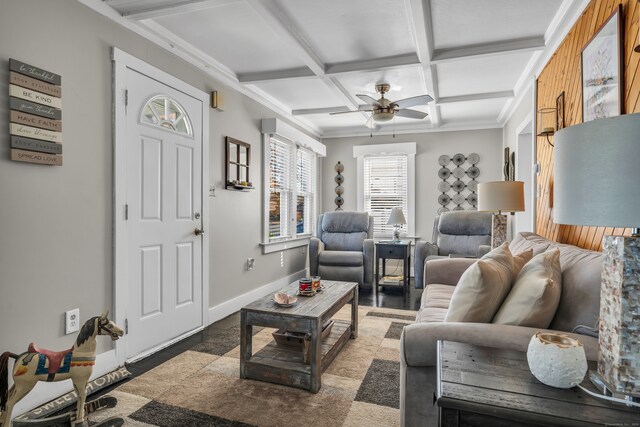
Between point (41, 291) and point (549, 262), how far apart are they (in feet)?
8.43

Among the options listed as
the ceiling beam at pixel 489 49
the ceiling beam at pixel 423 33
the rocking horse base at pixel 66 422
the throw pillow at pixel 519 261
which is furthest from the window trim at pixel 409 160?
the rocking horse base at pixel 66 422

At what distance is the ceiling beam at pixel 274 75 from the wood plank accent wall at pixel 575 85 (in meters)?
2.06

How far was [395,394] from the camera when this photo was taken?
2.18 m

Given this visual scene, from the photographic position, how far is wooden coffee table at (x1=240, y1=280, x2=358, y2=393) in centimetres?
221

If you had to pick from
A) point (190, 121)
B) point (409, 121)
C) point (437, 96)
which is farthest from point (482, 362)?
point (409, 121)

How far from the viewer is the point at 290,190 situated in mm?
5359

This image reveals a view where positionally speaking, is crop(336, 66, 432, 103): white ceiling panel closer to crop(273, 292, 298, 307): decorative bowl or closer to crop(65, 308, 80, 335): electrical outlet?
crop(273, 292, 298, 307): decorative bowl

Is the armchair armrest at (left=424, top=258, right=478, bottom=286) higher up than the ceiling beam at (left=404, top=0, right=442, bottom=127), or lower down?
lower down

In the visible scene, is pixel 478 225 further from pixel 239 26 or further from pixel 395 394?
pixel 239 26

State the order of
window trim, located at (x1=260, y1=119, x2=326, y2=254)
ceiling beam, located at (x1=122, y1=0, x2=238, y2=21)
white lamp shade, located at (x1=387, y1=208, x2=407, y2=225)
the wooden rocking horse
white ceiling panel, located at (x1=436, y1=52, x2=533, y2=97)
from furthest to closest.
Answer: white lamp shade, located at (x1=387, y1=208, x2=407, y2=225) → window trim, located at (x1=260, y1=119, x2=326, y2=254) → white ceiling panel, located at (x1=436, y1=52, x2=533, y2=97) → ceiling beam, located at (x1=122, y1=0, x2=238, y2=21) → the wooden rocking horse

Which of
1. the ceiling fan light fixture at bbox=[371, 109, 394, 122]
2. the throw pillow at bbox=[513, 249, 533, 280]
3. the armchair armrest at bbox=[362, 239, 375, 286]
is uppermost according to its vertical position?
the ceiling fan light fixture at bbox=[371, 109, 394, 122]

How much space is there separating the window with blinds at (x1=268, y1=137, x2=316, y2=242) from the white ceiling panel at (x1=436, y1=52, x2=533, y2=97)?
2.16 m

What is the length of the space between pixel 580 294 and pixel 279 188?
13.0 ft

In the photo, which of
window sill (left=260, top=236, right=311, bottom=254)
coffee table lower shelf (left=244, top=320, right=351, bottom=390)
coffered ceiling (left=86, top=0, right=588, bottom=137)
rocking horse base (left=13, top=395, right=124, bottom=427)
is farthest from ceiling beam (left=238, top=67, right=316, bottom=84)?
rocking horse base (left=13, top=395, right=124, bottom=427)
